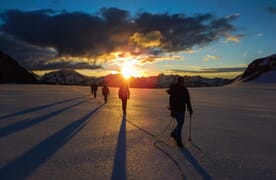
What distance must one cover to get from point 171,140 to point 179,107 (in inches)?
50.5

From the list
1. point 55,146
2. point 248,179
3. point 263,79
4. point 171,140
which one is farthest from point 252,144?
point 263,79

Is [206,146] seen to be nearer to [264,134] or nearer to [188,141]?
[188,141]

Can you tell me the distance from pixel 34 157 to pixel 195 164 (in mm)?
3720

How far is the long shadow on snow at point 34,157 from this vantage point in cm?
478

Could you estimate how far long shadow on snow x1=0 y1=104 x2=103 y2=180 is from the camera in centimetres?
478

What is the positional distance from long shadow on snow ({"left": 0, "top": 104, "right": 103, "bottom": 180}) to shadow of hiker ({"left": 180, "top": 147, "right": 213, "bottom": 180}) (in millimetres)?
3325

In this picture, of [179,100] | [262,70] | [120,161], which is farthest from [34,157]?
[262,70]

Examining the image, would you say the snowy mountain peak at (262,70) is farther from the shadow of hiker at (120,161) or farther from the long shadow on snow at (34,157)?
the long shadow on snow at (34,157)

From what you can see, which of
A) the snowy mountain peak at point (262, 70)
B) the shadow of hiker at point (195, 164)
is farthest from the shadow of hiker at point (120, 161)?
the snowy mountain peak at point (262, 70)

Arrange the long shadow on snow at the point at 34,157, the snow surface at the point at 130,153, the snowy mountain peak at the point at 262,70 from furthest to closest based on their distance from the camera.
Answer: the snowy mountain peak at the point at 262,70 → the snow surface at the point at 130,153 → the long shadow on snow at the point at 34,157

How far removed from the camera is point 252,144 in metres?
7.27

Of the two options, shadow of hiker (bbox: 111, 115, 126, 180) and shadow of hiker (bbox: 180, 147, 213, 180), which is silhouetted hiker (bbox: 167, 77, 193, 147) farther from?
shadow of hiker (bbox: 111, 115, 126, 180)

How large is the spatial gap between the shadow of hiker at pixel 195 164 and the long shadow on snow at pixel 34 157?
3.32 metres

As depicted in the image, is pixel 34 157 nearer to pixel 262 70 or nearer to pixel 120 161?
pixel 120 161
